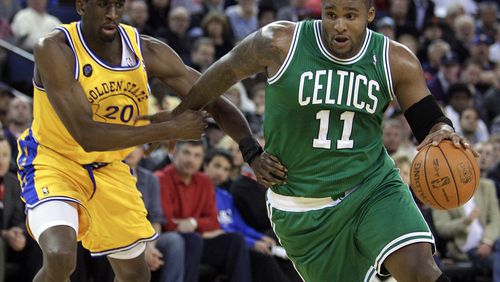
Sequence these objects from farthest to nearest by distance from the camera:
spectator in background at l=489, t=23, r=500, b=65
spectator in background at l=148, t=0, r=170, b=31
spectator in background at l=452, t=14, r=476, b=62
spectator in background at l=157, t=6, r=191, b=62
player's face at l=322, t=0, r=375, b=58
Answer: spectator in background at l=489, t=23, r=500, b=65
spectator in background at l=452, t=14, r=476, b=62
spectator in background at l=148, t=0, r=170, b=31
spectator in background at l=157, t=6, r=191, b=62
player's face at l=322, t=0, r=375, b=58

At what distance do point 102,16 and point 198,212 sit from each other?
3343 millimetres

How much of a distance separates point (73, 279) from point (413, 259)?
3672 mm

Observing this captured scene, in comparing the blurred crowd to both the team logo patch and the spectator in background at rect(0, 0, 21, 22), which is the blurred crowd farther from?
the team logo patch

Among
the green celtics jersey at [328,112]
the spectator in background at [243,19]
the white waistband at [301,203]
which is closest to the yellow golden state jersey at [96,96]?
the green celtics jersey at [328,112]

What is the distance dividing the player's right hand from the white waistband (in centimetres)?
57

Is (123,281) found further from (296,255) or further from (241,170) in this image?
(241,170)

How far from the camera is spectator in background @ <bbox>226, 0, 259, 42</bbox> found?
43.6ft

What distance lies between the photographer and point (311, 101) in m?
4.75

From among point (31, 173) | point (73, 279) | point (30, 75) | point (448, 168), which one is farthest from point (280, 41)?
point (30, 75)

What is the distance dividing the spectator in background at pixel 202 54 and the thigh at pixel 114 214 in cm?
593

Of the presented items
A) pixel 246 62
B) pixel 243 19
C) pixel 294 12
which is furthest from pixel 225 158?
pixel 294 12

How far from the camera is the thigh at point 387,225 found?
15.1 feet

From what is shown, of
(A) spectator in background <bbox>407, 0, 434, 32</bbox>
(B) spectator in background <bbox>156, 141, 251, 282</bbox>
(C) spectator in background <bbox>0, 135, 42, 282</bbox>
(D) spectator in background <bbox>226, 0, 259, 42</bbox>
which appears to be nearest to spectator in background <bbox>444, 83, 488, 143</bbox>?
(A) spectator in background <bbox>407, 0, 434, 32</bbox>

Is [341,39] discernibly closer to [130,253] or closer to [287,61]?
[287,61]
